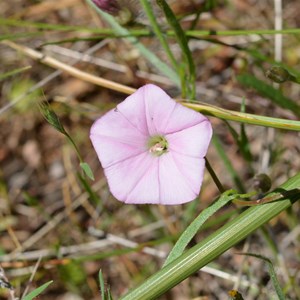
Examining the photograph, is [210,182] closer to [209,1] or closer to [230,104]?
[230,104]

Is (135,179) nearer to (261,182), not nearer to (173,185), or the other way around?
(173,185)

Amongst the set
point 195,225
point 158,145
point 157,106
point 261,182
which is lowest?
point 261,182

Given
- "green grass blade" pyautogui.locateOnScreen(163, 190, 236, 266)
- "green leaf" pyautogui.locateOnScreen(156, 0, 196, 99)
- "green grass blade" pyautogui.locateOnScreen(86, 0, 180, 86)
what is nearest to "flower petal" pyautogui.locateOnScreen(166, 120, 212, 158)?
"green grass blade" pyautogui.locateOnScreen(163, 190, 236, 266)

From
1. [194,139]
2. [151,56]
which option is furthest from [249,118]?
[151,56]

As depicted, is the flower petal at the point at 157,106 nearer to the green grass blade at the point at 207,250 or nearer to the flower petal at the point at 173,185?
the flower petal at the point at 173,185

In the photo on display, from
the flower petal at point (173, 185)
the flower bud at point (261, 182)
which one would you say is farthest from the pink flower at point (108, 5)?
the flower bud at point (261, 182)

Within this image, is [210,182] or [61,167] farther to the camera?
[61,167]

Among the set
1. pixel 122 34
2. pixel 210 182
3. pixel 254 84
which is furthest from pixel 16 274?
pixel 254 84
